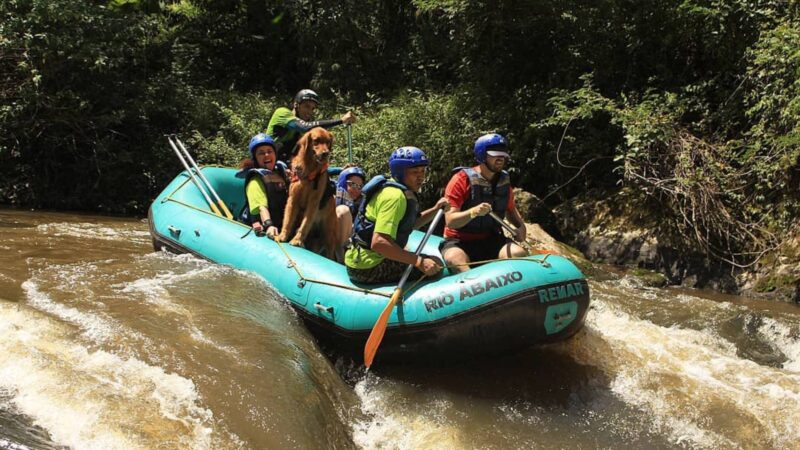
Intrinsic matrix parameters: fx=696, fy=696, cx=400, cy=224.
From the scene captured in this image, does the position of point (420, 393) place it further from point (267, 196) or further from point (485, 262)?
point (267, 196)

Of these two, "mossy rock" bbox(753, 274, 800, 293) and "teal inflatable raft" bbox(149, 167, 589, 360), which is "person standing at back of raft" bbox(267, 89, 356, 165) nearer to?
"teal inflatable raft" bbox(149, 167, 589, 360)

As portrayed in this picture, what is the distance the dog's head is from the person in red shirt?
38.9 inches

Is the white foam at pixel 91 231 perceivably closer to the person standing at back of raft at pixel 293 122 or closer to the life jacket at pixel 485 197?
the person standing at back of raft at pixel 293 122

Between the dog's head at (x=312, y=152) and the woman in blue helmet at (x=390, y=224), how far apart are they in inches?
33.0

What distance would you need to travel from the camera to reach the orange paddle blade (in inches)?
172

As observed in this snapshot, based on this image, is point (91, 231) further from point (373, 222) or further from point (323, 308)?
point (373, 222)

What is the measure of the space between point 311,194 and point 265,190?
637 millimetres

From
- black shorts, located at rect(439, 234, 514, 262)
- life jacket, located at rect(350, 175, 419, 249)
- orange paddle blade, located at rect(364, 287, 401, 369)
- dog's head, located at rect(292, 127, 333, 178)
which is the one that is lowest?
orange paddle blade, located at rect(364, 287, 401, 369)

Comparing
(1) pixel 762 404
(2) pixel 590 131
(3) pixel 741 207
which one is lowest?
(1) pixel 762 404

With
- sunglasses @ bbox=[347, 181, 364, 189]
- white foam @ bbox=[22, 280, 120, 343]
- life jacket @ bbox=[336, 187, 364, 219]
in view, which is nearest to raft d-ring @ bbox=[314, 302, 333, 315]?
white foam @ bbox=[22, 280, 120, 343]

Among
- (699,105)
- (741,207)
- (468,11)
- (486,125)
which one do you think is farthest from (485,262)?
(468,11)

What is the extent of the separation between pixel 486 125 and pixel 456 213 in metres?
5.91

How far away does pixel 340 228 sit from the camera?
6094 mm

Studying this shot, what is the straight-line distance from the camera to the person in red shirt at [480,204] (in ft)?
16.3
